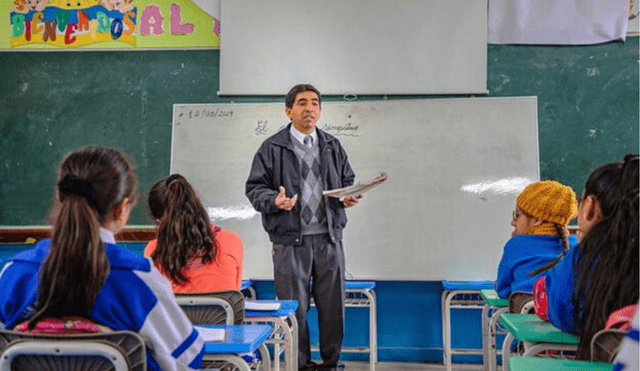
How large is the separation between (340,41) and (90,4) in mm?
1924

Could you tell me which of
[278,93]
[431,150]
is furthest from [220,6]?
[431,150]

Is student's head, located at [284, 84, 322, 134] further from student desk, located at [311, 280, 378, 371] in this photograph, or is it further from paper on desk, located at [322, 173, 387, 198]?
student desk, located at [311, 280, 378, 371]

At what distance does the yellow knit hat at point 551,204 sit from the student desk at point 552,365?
138 centimetres

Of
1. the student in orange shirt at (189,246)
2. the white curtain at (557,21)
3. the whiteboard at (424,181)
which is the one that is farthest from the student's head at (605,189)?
the white curtain at (557,21)

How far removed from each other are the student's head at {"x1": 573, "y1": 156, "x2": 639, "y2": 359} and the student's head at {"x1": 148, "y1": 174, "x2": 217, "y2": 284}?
1291mm

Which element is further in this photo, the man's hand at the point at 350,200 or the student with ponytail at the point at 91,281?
the man's hand at the point at 350,200

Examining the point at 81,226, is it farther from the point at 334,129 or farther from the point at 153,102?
the point at 153,102

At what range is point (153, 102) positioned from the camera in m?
4.80

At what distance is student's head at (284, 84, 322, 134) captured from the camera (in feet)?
11.5

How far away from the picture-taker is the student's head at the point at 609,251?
158 centimetres

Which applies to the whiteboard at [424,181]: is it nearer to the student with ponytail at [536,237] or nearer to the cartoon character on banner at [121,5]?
the cartoon character on banner at [121,5]

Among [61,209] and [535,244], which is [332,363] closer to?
[535,244]

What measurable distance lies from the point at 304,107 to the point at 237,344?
2.07 m

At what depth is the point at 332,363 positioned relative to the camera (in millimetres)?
3420
